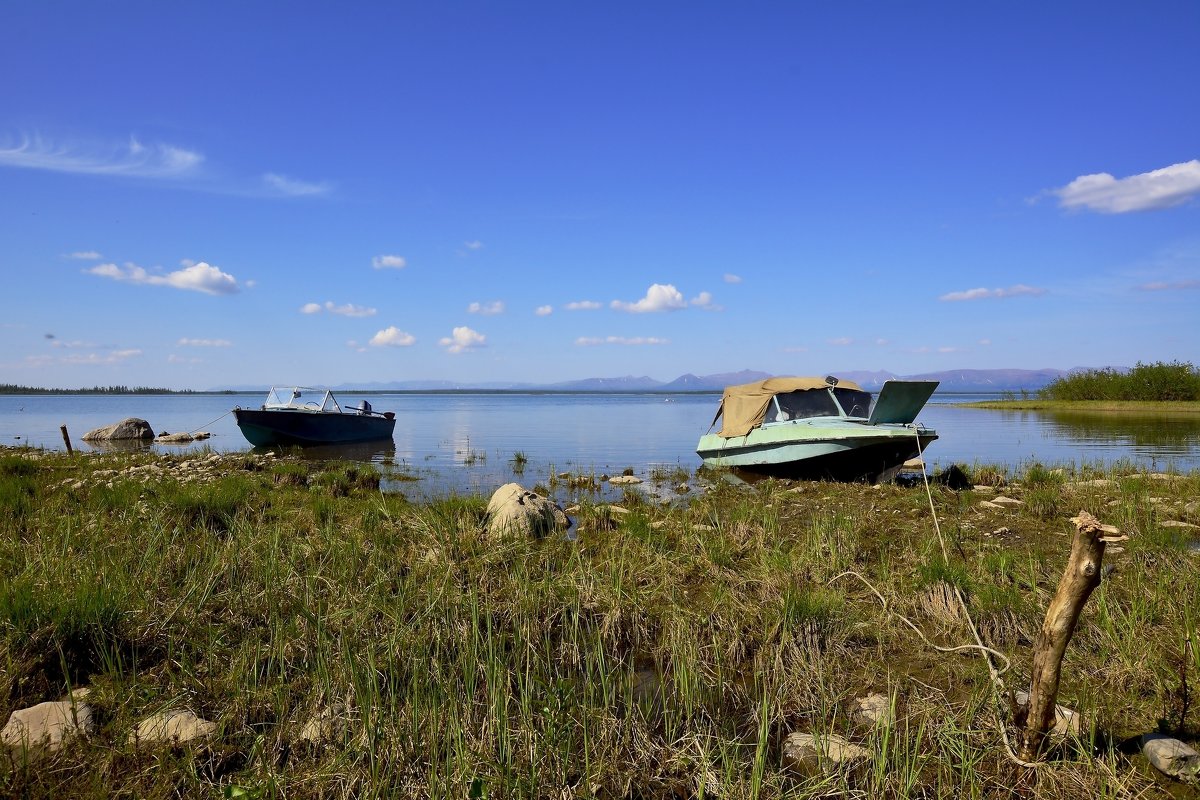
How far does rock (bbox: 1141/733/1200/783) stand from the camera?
351cm

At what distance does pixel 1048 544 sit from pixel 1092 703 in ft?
18.7

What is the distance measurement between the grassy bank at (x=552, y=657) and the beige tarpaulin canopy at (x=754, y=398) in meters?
8.62

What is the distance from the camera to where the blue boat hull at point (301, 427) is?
24141mm

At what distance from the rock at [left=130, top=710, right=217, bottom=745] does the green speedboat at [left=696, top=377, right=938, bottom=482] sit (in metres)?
12.8

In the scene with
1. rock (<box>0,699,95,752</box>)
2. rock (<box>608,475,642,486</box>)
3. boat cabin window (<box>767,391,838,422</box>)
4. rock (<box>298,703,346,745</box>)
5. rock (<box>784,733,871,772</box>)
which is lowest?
rock (<box>608,475,642,486</box>)

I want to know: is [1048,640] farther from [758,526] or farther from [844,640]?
[758,526]

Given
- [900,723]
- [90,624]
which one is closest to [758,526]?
[900,723]

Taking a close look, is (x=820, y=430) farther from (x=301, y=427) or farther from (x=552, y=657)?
(x=301, y=427)

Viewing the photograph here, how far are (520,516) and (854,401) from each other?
1090cm

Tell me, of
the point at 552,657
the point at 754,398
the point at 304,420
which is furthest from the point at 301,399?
the point at 552,657

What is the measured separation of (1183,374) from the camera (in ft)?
160

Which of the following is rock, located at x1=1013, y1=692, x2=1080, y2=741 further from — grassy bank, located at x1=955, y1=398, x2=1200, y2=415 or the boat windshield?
grassy bank, located at x1=955, y1=398, x2=1200, y2=415

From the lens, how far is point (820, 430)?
15.3 m

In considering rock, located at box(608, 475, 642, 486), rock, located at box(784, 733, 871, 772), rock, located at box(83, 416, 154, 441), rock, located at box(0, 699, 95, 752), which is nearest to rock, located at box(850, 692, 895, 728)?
rock, located at box(784, 733, 871, 772)
